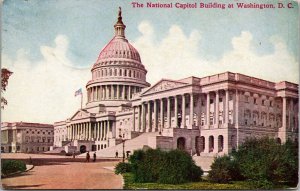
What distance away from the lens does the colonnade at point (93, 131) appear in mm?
32938

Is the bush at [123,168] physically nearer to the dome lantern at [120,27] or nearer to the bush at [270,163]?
the bush at [270,163]

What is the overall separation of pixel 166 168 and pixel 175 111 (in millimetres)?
9671

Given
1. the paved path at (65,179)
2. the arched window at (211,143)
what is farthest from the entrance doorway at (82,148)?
the paved path at (65,179)

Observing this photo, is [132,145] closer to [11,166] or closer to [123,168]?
[123,168]

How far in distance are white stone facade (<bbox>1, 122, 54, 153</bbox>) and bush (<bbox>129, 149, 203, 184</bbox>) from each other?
5.63 metres

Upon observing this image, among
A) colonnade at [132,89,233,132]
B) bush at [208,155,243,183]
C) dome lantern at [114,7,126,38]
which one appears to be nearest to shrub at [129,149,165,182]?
bush at [208,155,243,183]

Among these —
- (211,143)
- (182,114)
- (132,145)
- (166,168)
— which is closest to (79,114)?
(132,145)

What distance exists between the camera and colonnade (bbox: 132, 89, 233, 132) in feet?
89.4

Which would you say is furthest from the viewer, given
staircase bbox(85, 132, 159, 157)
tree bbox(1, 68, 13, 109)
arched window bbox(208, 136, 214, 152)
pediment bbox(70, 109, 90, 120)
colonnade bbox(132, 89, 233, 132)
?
colonnade bbox(132, 89, 233, 132)

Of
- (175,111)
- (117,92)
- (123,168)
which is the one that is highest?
(117,92)

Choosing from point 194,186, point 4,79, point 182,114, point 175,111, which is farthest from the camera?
point 175,111

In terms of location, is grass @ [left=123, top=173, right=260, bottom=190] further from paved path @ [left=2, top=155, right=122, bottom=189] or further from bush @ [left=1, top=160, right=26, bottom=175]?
bush @ [left=1, top=160, right=26, bottom=175]

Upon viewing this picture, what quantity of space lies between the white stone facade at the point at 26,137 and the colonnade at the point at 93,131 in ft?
19.1

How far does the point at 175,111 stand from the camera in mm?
29078
